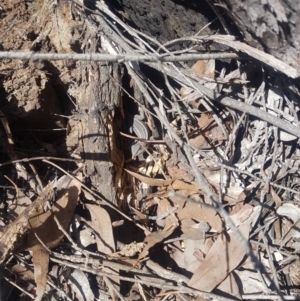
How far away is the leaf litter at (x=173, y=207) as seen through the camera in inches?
67.4

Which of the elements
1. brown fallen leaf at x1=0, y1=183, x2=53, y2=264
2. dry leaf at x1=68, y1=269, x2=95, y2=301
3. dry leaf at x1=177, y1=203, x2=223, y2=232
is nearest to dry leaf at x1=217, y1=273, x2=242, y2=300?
dry leaf at x1=177, y1=203, x2=223, y2=232

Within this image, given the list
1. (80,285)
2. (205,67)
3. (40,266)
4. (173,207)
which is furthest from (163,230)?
(205,67)

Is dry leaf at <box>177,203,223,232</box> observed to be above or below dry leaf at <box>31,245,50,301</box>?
above

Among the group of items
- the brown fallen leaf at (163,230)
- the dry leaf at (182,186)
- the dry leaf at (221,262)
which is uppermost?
the dry leaf at (182,186)

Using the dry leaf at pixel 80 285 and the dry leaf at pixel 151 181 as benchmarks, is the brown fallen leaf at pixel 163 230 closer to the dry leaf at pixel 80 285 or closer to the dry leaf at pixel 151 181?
the dry leaf at pixel 151 181

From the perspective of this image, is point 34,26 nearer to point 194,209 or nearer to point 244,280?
point 194,209

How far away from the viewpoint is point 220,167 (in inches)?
70.1

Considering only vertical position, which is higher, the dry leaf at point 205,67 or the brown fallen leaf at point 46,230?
the dry leaf at point 205,67

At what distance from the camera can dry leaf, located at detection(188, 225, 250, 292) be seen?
5.63 ft

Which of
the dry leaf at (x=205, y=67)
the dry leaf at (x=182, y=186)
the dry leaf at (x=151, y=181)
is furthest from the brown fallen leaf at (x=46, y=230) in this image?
the dry leaf at (x=205, y=67)

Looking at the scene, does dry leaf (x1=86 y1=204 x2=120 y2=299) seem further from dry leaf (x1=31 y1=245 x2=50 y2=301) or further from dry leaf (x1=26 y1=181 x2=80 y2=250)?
dry leaf (x1=31 y1=245 x2=50 y2=301)

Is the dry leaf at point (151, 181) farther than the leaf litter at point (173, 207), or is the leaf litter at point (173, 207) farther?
the dry leaf at point (151, 181)

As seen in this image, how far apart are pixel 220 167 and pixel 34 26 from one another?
96 centimetres

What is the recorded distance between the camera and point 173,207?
1.81 m
